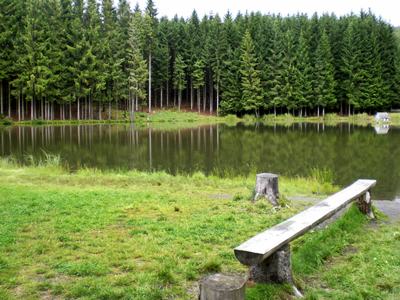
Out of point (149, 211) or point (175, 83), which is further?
point (175, 83)

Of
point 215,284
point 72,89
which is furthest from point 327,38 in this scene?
point 215,284

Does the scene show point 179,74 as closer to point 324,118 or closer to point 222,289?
point 324,118

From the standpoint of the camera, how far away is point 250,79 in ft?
199

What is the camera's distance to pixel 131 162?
19812 millimetres

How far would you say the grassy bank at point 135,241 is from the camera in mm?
4840

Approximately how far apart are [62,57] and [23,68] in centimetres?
503

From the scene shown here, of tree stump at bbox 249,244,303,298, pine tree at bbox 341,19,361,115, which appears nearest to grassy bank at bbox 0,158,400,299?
tree stump at bbox 249,244,303,298

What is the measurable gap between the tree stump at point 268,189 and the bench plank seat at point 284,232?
1.73 metres

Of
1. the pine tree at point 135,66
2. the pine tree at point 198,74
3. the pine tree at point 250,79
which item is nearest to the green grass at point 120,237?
the pine tree at point 135,66

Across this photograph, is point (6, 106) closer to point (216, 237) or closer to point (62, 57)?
point (62, 57)

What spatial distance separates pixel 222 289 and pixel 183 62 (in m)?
60.9

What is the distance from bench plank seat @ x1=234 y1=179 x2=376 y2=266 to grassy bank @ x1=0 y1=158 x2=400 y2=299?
430 mm

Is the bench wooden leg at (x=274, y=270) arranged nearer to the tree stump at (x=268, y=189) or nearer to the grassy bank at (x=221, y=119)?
the tree stump at (x=268, y=189)

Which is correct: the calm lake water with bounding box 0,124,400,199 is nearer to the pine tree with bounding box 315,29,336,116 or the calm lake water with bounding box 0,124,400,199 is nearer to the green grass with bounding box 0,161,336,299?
the green grass with bounding box 0,161,336,299
